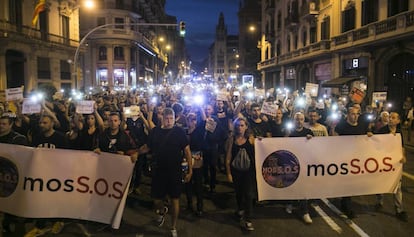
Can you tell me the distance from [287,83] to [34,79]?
84.1 feet

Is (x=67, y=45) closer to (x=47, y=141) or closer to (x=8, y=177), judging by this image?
(x=47, y=141)

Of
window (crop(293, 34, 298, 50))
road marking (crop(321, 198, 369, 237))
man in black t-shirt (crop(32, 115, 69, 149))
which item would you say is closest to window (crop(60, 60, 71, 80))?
window (crop(293, 34, 298, 50))

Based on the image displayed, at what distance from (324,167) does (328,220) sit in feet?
2.81

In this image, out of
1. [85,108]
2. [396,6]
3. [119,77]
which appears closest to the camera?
[85,108]

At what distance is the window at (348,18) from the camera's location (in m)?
28.5

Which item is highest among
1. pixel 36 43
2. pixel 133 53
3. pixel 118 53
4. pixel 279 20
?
pixel 279 20

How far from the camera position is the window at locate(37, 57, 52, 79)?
114 ft

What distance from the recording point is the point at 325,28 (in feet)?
108

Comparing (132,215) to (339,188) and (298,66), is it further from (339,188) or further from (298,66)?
(298,66)

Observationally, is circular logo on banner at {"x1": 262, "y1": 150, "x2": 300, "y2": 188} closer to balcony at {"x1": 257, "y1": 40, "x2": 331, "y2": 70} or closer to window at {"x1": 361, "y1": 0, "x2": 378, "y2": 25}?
window at {"x1": 361, "y1": 0, "x2": 378, "y2": 25}

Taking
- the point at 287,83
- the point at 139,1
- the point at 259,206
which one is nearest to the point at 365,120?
the point at 259,206

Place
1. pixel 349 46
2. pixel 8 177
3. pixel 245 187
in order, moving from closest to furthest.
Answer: pixel 8 177
pixel 245 187
pixel 349 46

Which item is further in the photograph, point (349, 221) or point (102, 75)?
point (102, 75)

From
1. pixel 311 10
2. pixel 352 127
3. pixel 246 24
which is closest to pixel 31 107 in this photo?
pixel 352 127
